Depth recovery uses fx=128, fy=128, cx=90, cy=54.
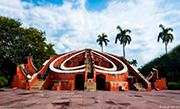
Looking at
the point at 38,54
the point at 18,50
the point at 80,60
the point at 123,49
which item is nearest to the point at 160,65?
the point at 123,49

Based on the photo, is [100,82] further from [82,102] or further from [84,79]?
[82,102]

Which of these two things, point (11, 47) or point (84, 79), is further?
point (11, 47)

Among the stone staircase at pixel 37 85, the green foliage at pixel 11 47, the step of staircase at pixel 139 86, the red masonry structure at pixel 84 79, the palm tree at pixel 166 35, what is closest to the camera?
the red masonry structure at pixel 84 79

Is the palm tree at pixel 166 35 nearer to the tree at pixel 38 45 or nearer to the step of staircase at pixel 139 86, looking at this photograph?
the step of staircase at pixel 139 86

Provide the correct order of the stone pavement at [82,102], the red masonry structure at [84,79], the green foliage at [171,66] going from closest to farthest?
1. the stone pavement at [82,102]
2. the red masonry structure at [84,79]
3. the green foliage at [171,66]

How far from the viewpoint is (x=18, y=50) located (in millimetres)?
19406

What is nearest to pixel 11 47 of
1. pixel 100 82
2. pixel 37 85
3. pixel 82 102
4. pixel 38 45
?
pixel 38 45

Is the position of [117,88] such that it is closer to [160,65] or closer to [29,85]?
[29,85]

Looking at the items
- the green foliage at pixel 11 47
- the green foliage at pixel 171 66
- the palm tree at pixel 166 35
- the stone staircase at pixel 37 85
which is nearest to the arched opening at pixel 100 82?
the stone staircase at pixel 37 85

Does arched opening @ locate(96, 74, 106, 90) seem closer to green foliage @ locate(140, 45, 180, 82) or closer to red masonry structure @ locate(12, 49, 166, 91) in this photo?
red masonry structure @ locate(12, 49, 166, 91)

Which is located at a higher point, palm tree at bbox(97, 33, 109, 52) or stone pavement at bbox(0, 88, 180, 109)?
palm tree at bbox(97, 33, 109, 52)

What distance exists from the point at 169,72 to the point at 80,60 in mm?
17556

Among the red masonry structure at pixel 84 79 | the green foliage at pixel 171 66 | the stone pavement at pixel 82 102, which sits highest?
the green foliage at pixel 171 66

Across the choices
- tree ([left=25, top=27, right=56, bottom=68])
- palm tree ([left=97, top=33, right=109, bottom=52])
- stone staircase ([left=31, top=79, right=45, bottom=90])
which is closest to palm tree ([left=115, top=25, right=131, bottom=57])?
palm tree ([left=97, top=33, right=109, bottom=52])
